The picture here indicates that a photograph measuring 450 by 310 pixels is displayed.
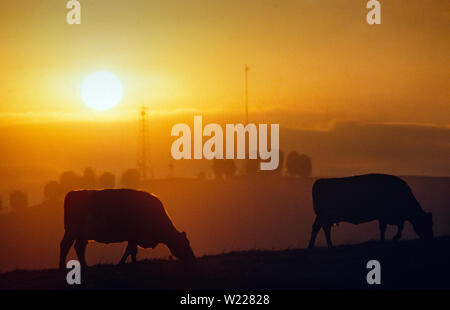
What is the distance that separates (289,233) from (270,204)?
Answer: 594cm

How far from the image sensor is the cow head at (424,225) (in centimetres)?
2155

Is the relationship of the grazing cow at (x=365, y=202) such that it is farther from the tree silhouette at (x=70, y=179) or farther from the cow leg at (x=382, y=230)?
the tree silhouette at (x=70, y=179)

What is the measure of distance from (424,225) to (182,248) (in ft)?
25.7

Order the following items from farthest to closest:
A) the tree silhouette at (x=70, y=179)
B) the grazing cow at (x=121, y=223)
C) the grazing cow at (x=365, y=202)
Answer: the tree silhouette at (x=70, y=179), the grazing cow at (x=365, y=202), the grazing cow at (x=121, y=223)

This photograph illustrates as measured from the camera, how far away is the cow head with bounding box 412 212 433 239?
70.7ft

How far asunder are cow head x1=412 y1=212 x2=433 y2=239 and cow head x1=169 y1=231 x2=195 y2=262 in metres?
7.50

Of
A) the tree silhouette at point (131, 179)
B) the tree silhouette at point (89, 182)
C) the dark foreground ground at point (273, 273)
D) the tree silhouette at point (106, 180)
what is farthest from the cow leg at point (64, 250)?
the tree silhouette at point (131, 179)

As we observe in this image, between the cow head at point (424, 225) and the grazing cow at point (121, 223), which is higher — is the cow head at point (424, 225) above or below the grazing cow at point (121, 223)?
below

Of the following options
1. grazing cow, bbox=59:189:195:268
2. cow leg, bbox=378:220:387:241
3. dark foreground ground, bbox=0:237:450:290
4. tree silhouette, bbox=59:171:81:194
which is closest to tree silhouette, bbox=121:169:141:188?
tree silhouette, bbox=59:171:81:194

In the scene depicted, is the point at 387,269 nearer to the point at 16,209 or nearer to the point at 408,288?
the point at 408,288

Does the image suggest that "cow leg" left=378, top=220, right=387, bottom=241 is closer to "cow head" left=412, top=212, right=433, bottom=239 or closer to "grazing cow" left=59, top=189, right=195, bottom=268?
"cow head" left=412, top=212, right=433, bottom=239

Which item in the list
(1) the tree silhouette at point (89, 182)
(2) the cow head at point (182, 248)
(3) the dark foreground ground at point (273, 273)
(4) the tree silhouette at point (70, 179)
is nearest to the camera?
(3) the dark foreground ground at point (273, 273)
